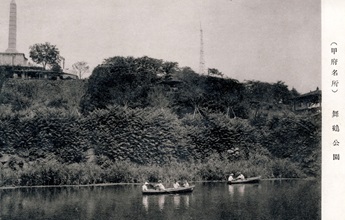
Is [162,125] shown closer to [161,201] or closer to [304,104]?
[161,201]

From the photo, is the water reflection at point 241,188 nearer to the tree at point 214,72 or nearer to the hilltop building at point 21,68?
the tree at point 214,72

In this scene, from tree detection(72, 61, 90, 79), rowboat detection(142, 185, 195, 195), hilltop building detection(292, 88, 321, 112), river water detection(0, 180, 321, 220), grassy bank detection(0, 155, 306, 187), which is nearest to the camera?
river water detection(0, 180, 321, 220)

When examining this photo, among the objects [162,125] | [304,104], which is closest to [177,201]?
[162,125]

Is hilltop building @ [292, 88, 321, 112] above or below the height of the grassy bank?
above

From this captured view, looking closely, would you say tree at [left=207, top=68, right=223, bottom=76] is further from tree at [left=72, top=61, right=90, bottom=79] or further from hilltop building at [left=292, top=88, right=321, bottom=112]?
tree at [left=72, top=61, right=90, bottom=79]

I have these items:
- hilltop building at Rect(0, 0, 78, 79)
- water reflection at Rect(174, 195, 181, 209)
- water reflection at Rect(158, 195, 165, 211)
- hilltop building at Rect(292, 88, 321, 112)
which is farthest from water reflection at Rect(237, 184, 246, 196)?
hilltop building at Rect(0, 0, 78, 79)
